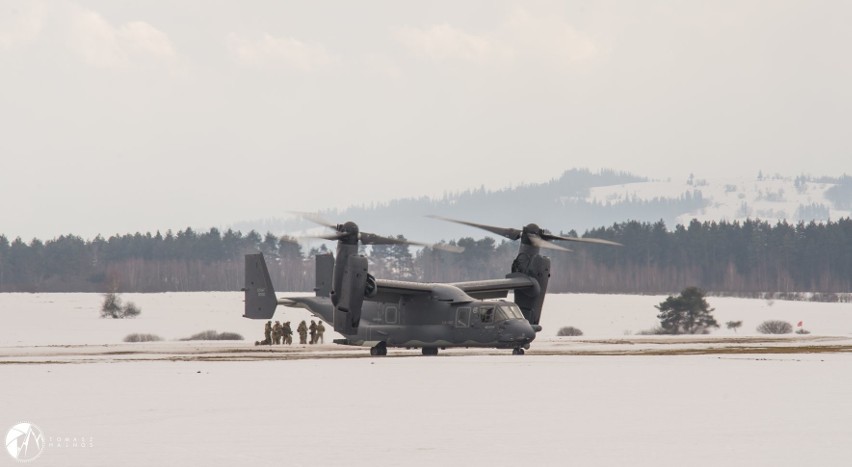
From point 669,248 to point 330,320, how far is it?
13953 centimetres

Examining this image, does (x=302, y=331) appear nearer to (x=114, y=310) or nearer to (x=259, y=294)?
(x=259, y=294)

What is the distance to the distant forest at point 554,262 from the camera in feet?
543

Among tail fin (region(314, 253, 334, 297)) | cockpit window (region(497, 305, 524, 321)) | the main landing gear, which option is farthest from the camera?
tail fin (region(314, 253, 334, 297))

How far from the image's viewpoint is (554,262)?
175 m

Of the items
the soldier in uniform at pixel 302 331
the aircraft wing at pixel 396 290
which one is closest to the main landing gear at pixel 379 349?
the aircraft wing at pixel 396 290

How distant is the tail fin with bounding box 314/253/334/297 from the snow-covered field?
3.24 meters

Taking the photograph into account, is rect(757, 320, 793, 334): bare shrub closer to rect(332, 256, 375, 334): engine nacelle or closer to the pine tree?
the pine tree

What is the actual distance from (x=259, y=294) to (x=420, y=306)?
9.11m

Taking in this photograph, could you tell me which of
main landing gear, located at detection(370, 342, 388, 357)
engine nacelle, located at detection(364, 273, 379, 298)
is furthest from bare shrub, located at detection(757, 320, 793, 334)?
engine nacelle, located at detection(364, 273, 379, 298)

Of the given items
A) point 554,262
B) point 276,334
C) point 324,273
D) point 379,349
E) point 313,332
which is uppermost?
point 554,262

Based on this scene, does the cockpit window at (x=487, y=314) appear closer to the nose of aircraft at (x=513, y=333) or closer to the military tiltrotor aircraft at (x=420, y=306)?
the military tiltrotor aircraft at (x=420, y=306)

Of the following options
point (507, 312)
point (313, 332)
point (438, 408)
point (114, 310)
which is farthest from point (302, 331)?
point (114, 310)

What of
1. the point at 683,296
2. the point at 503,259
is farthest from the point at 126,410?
the point at 503,259

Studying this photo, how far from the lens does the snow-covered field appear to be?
47.4 ft
